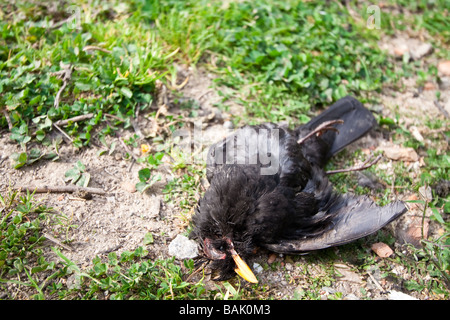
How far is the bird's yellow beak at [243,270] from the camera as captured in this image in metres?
2.47

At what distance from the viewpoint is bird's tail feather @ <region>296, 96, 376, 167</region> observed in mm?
3365

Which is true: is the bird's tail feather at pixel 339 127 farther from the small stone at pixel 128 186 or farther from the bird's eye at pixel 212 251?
the small stone at pixel 128 186

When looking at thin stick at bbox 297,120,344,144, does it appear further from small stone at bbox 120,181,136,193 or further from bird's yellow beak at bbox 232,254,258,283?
small stone at bbox 120,181,136,193

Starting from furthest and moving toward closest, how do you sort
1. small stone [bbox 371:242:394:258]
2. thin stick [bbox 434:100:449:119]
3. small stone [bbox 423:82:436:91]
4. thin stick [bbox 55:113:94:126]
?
small stone [bbox 423:82:436:91], thin stick [bbox 434:100:449:119], thin stick [bbox 55:113:94:126], small stone [bbox 371:242:394:258]

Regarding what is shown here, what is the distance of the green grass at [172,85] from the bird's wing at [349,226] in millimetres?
168

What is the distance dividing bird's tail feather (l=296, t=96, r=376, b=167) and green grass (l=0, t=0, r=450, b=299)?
0.21 metres

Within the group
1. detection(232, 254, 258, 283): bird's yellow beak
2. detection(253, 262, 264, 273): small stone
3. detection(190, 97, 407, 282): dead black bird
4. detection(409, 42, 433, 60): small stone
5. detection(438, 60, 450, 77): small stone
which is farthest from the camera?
detection(409, 42, 433, 60): small stone

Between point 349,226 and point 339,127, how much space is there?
101cm

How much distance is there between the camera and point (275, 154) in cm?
299

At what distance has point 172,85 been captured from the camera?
3.77m

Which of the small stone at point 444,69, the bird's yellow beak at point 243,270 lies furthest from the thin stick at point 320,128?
the small stone at point 444,69

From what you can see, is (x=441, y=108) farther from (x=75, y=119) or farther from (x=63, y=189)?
(x=63, y=189)

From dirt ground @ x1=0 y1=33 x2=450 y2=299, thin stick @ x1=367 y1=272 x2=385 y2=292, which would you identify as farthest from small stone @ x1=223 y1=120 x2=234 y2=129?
thin stick @ x1=367 y1=272 x2=385 y2=292

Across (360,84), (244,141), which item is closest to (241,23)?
(360,84)
